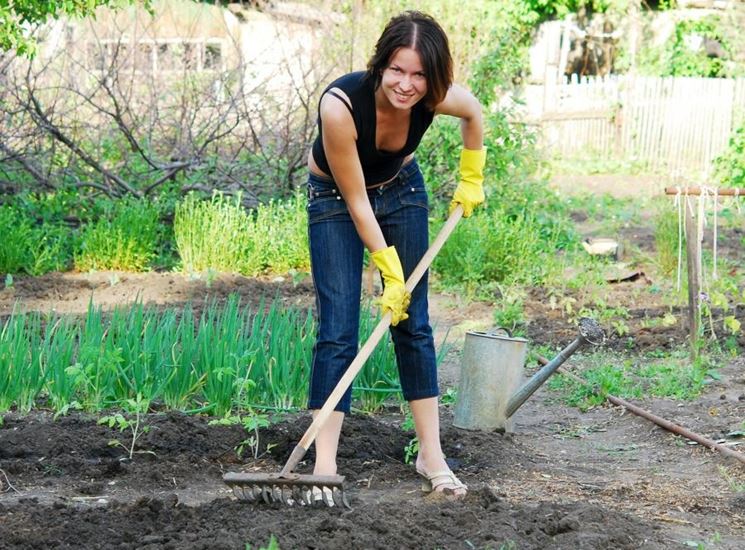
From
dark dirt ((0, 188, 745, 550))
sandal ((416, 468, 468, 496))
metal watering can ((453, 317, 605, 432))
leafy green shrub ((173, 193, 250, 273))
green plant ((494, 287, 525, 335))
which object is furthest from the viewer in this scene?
leafy green shrub ((173, 193, 250, 273))

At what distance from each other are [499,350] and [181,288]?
348cm

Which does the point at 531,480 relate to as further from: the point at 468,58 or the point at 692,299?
the point at 468,58

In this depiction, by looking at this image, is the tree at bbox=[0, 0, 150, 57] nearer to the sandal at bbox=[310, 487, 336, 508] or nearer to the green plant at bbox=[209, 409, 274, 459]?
the green plant at bbox=[209, 409, 274, 459]

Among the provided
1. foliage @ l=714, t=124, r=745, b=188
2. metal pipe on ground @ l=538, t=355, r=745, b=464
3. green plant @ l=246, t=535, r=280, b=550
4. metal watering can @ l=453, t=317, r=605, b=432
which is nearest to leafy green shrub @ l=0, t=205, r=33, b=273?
metal pipe on ground @ l=538, t=355, r=745, b=464

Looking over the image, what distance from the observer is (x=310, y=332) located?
430cm

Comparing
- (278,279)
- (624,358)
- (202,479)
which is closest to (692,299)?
(624,358)

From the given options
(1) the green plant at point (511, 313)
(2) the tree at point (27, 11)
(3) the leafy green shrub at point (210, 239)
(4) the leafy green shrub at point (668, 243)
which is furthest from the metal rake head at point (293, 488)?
(4) the leafy green shrub at point (668, 243)

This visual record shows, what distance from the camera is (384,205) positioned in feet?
11.0

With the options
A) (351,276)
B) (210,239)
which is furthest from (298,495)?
(210,239)

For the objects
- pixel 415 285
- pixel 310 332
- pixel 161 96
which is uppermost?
pixel 161 96

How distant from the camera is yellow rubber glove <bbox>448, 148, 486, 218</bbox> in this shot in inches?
143

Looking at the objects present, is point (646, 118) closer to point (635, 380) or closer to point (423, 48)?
point (635, 380)

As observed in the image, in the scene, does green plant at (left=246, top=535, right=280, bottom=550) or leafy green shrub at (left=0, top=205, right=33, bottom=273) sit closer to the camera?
green plant at (left=246, top=535, right=280, bottom=550)

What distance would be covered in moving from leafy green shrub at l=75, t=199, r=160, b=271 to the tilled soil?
3187mm
